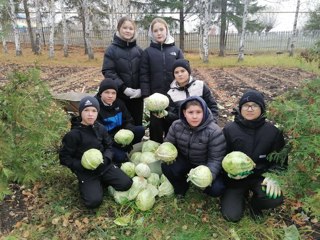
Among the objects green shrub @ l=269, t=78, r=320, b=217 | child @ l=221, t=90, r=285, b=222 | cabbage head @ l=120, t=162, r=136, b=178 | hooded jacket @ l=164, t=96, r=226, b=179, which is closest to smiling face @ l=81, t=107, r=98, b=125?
cabbage head @ l=120, t=162, r=136, b=178

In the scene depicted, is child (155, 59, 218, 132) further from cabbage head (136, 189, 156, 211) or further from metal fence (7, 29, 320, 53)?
metal fence (7, 29, 320, 53)

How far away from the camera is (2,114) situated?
2.91m

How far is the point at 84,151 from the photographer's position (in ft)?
12.6

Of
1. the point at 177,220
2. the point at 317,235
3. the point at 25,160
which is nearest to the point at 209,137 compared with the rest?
the point at 177,220

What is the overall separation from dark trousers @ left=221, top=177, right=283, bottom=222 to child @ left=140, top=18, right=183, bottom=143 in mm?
1632

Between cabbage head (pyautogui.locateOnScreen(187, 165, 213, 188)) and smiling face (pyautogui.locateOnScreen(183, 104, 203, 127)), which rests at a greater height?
smiling face (pyautogui.locateOnScreen(183, 104, 203, 127))

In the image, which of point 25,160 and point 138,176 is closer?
point 25,160

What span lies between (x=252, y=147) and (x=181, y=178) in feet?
3.26

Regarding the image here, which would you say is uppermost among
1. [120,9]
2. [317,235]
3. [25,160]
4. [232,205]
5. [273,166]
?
[120,9]

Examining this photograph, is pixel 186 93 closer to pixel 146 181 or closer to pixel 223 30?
pixel 146 181

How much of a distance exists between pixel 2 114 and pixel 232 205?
2682mm

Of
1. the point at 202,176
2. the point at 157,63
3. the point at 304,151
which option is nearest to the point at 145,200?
the point at 202,176

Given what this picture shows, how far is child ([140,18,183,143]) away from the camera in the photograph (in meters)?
4.58

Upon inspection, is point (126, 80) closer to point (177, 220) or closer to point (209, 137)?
point (209, 137)
